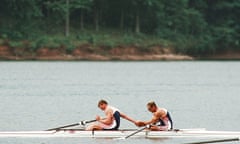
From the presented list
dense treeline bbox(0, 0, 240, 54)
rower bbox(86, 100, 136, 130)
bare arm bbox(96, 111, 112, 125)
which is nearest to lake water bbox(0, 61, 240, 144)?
rower bbox(86, 100, 136, 130)

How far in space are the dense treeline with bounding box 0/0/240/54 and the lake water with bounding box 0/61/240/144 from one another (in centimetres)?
→ 938

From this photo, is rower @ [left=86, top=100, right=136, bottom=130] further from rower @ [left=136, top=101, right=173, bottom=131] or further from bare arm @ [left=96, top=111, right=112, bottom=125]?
rower @ [left=136, top=101, right=173, bottom=131]

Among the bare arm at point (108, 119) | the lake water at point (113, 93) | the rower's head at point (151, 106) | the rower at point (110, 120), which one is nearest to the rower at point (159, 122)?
the rower's head at point (151, 106)

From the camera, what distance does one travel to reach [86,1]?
117 m

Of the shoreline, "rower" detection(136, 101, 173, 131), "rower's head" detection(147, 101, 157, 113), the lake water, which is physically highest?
"rower's head" detection(147, 101, 157, 113)

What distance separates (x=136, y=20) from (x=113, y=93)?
5470cm

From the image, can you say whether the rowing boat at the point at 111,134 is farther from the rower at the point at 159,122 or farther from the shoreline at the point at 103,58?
the shoreline at the point at 103,58

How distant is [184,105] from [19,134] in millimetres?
20459

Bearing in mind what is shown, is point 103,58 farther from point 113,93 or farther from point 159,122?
point 159,122

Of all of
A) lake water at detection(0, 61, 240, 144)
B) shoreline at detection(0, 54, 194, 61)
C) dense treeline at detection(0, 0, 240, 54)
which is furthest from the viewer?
dense treeline at detection(0, 0, 240, 54)

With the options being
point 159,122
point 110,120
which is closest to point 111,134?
point 110,120

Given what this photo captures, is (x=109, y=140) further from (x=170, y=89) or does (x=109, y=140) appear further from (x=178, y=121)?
(x=170, y=89)

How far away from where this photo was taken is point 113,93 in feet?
223

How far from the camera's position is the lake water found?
1935 inches
